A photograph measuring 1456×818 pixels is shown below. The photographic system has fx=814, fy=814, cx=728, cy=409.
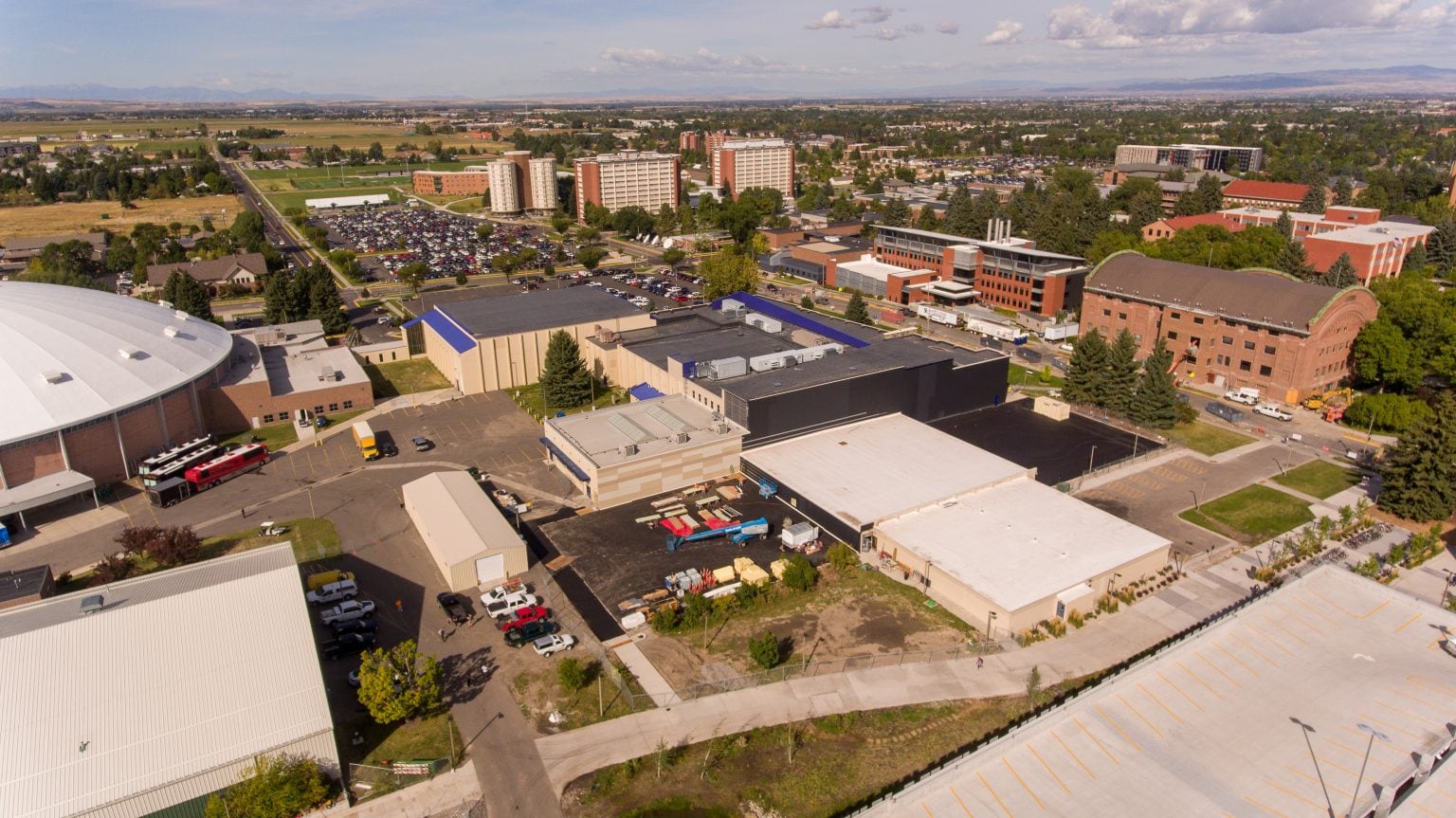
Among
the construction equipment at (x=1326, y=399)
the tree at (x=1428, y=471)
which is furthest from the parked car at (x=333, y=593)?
the construction equipment at (x=1326, y=399)

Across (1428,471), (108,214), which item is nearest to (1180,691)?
(1428,471)

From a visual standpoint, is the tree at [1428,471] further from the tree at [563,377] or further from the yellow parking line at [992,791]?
the tree at [563,377]

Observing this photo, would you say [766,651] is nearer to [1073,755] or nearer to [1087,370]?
[1073,755]

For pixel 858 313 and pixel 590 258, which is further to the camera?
pixel 590 258

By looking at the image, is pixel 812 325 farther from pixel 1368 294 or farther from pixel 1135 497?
pixel 1368 294

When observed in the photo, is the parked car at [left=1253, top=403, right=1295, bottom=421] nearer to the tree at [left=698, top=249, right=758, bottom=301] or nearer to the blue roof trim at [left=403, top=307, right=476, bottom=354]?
the tree at [left=698, top=249, right=758, bottom=301]
